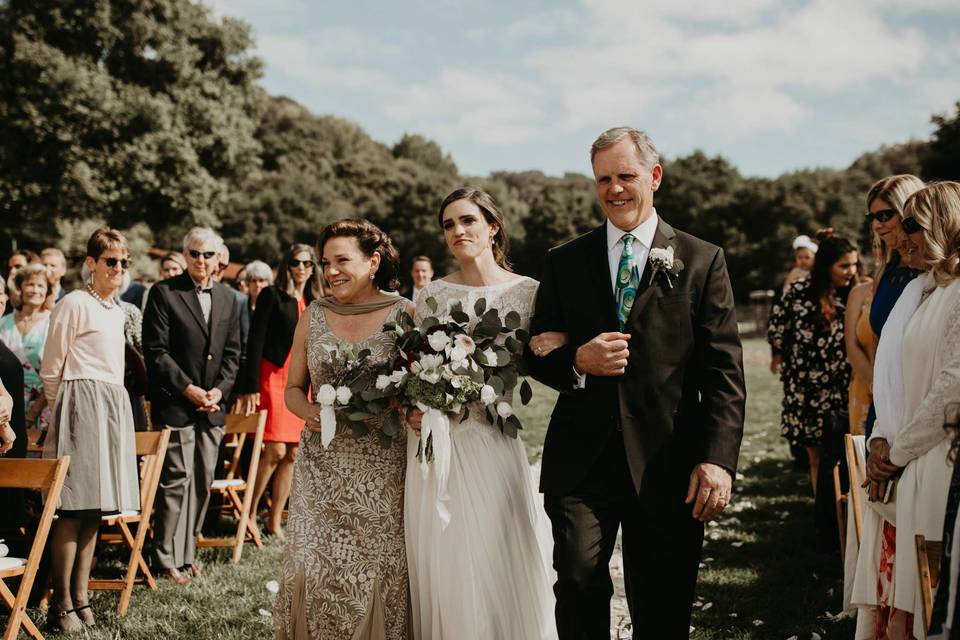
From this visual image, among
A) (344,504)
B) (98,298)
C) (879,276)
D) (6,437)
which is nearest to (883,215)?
(879,276)

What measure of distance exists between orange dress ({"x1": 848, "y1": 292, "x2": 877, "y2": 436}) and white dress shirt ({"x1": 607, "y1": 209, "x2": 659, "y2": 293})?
112 inches

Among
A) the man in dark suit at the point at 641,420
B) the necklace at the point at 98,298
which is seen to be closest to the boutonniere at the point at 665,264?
the man in dark suit at the point at 641,420

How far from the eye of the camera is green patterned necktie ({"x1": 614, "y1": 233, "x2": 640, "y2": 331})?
3.81 meters

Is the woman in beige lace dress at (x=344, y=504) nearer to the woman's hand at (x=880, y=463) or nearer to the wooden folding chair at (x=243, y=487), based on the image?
the woman's hand at (x=880, y=463)

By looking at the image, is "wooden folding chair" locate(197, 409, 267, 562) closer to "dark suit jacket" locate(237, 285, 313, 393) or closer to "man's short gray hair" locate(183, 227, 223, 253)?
"dark suit jacket" locate(237, 285, 313, 393)

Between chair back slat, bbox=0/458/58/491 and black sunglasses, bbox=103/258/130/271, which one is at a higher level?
black sunglasses, bbox=103/258/130/271

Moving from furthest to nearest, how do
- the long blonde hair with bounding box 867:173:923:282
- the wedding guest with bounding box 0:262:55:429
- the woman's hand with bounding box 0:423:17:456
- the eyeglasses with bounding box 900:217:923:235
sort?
the wedding guest with bounding box 0:262:55:429 → the woman's hand with bounding box 0:423:17:456 → the long blonde hair with bounding box 867:173:923:282 → the eyeglasses with bounding box 900:217:923:235

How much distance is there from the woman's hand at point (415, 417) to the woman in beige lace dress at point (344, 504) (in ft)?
1.25

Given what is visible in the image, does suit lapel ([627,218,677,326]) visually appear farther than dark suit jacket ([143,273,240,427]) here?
No

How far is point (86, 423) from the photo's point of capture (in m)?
5.70

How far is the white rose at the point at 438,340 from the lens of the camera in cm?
409

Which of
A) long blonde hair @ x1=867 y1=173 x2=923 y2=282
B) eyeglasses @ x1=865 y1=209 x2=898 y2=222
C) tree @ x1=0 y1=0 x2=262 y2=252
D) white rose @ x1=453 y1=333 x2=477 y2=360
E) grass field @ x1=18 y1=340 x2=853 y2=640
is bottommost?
grass field @ x1=18 y1=340 x2=853 y2=640

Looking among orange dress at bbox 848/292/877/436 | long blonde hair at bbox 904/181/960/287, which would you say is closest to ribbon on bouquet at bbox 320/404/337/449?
long blonde hair at bbox 904/181/960/287

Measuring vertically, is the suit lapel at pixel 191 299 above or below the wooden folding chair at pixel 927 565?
above
